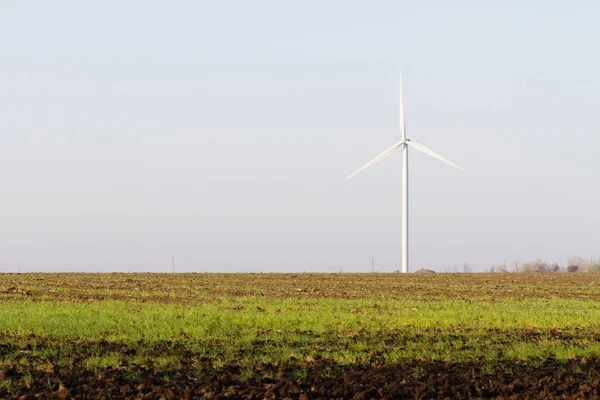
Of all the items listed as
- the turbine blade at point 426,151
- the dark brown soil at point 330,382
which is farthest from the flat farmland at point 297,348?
the turbine blade at point 426,151

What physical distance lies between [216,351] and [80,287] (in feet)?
87.7

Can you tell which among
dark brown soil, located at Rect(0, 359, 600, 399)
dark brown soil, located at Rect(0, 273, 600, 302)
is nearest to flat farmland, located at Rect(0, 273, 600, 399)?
dark brown soil, located at Rect(0, 359, 600, 399)

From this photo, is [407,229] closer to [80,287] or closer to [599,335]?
[80,287]

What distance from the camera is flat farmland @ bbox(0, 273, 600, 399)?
15.0 m

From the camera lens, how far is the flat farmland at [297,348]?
15.0 metres

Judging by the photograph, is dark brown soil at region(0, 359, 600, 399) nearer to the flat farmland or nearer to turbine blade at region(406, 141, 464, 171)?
the flat farmland

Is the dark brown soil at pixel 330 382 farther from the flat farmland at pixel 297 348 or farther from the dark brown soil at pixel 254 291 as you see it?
the dark brown soil at pixel 254 291

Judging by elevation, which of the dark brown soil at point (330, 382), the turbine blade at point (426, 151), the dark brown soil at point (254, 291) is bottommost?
the dark brown soil at point (330, 382)

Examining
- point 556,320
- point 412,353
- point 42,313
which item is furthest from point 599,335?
point 42,313

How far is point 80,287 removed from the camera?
44.7m

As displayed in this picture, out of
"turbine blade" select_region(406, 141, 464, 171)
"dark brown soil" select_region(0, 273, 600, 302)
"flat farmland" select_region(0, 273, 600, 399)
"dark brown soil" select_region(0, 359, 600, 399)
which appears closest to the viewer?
"dark brown soil" select_region(0, 359, 600, 399)

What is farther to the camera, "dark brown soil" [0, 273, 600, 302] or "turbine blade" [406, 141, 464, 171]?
"turbine blade" [406, 141, 464, 171]

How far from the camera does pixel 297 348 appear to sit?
65.5 ft

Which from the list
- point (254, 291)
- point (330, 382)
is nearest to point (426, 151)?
point (254, 291)
